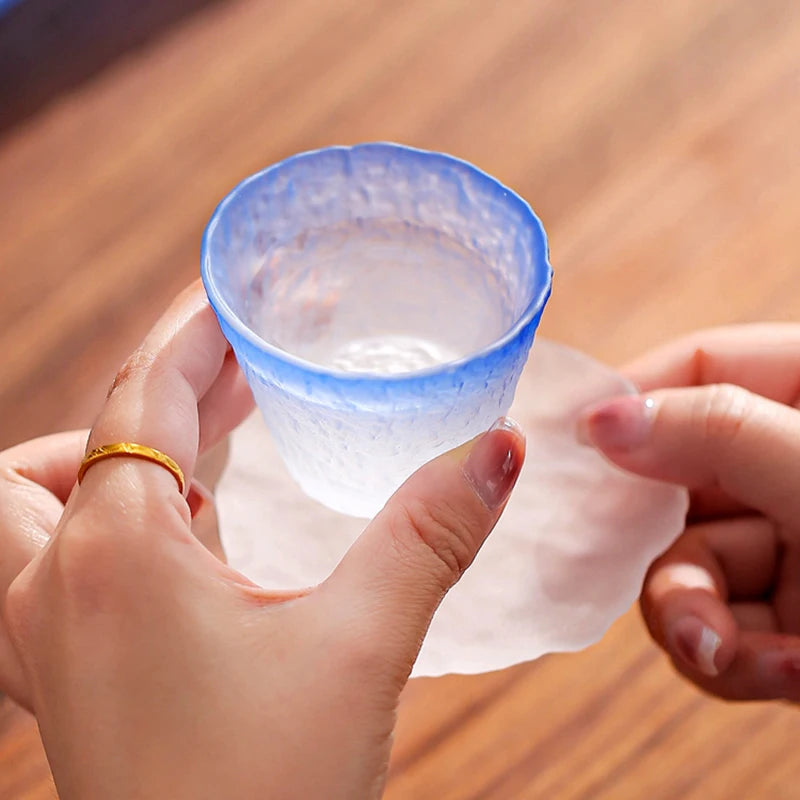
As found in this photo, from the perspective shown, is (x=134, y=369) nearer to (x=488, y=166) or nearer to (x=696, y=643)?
(x=696, y=643)

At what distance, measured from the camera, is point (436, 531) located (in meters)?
0.45

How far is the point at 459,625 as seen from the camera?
0.61 m

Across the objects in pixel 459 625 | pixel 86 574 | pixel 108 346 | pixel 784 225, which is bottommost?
pixel 784 225

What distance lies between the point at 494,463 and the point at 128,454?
0.55 ft

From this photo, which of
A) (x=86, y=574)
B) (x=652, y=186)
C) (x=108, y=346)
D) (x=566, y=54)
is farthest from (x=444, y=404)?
(x=566, y=54)

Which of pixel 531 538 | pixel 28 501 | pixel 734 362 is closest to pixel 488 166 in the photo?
pixel 734 362

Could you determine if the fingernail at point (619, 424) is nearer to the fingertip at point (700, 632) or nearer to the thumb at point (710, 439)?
the thumb at point (710, 439)

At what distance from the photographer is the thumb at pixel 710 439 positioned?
2.12 ft

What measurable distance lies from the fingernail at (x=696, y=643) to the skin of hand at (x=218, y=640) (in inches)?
9.4

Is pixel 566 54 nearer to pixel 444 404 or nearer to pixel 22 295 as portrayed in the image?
pixel 22 295

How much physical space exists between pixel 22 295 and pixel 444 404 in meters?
0.54

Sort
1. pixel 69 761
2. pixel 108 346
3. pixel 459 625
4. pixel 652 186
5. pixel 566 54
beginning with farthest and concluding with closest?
pixel 566 54 < pixel 652 186 < pixel 108 346 < pixel 459 625 < pixel 69 761

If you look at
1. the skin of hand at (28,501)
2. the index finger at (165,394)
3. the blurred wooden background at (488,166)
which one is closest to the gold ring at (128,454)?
the index finger at (165,394)

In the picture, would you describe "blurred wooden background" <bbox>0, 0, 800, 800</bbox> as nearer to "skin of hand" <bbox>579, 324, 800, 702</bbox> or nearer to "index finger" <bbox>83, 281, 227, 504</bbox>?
"skin of hand" <bbox>579, 324, 800, 702</bbox>
